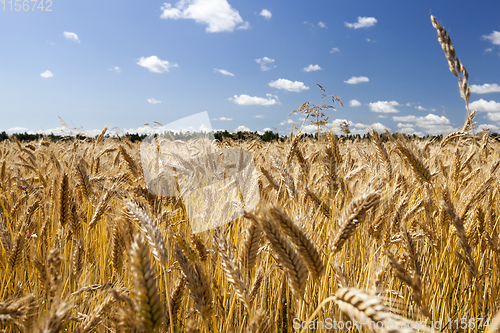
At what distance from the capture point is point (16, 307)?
2.73ft

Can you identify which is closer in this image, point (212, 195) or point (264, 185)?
point (212, 195)

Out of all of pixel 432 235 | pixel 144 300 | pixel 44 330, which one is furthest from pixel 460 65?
pixel 44 330

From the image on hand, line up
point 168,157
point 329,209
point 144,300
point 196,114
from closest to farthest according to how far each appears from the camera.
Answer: point 144,300 → point 329,209 → point 168,157 → point 196,114

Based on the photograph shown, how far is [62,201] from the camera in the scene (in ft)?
5.09

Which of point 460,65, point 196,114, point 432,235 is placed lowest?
point 432,235

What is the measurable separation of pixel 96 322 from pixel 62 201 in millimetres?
868

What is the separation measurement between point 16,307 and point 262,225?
81 cm

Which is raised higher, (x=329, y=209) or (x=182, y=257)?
(x=329, y=209)

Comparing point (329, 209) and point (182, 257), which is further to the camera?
A: point (329, 209)

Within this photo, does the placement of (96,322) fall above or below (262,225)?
below

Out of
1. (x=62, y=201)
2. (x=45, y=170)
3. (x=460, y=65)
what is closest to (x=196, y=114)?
(x=45, y=170)

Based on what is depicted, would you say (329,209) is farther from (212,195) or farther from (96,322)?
(96,322)

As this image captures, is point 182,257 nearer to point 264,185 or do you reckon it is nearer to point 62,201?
point 62,201

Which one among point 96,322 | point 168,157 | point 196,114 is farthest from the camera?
point 196,114
